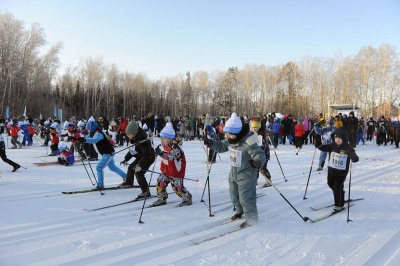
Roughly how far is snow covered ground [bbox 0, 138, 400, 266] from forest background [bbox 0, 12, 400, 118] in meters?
29.3

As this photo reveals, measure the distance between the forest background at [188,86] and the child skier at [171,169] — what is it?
30.0 m

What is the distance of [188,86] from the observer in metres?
53.3

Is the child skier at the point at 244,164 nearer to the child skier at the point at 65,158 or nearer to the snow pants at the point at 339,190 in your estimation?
the snow pants at the point at 339,190

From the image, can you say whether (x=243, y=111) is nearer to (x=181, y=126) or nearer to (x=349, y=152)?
(x=181, y=126)

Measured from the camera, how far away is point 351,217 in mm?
4367

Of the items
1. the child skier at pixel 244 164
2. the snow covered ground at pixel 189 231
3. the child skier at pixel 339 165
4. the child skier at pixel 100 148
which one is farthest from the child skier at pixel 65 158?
the child skier at pixel 339 165

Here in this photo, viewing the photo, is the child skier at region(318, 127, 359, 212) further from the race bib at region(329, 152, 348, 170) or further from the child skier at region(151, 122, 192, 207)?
the child skier at region(151, 122, 192, 207)

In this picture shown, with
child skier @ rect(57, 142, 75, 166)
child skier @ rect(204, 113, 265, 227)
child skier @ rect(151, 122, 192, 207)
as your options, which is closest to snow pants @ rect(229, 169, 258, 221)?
child skier @ rect(204, 113, 265, 227)

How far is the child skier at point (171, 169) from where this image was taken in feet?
15.6

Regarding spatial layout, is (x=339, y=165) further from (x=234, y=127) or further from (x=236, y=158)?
(x=234, y=127)

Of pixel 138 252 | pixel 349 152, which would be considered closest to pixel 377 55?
pixel 349 152

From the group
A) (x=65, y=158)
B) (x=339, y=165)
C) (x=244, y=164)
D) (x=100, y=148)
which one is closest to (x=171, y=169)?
(x=244, y=164)

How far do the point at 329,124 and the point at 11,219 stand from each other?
31.4 feet

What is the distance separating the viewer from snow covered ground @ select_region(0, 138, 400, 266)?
3078mm
